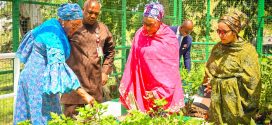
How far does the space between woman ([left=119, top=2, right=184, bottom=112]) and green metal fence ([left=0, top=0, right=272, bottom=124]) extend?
1.51 meters

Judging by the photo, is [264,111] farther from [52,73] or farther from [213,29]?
[213,29]

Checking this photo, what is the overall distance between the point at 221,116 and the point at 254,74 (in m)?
0.55

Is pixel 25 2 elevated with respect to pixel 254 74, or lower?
elevated

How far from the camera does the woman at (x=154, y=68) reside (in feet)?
12.3

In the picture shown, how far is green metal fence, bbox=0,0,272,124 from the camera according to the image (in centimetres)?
434

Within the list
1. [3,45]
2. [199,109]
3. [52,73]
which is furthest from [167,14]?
[52,73]

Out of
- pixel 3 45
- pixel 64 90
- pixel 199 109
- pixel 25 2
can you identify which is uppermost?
pixel 25 2

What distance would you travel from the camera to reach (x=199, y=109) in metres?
5.76

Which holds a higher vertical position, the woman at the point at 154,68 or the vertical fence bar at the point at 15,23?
the vertical fence bar at the point at 15,23

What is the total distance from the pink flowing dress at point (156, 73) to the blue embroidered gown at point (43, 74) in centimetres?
106

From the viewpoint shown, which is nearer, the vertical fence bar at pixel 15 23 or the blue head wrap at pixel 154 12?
the blue head wrap at pixel 154 12

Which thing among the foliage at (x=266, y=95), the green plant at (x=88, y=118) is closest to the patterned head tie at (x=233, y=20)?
the foliage at (x=266, y=95)

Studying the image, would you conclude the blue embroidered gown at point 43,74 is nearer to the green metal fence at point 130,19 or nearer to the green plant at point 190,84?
the green metal fence at point 130,19

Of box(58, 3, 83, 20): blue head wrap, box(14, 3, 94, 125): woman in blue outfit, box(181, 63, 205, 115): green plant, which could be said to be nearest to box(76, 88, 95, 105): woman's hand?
box(14, 3, 94, 125): woman in blue outfit
